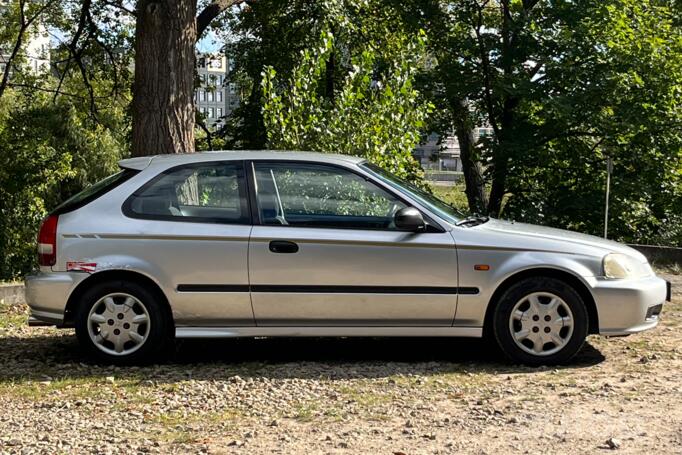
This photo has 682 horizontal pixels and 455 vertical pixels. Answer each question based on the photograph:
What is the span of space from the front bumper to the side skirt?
35.2 inches

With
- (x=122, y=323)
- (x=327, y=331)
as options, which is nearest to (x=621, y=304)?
(x=327, y=331)

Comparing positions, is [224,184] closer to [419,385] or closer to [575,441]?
[419,385]

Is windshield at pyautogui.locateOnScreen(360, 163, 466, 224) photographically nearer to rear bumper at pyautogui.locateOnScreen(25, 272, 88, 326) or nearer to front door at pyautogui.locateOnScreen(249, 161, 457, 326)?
front door at pyautogui.locateOnScreen(249, 161, 457, 326)

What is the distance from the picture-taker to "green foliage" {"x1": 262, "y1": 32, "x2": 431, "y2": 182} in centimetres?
1048

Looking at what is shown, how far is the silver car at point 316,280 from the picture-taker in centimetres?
636

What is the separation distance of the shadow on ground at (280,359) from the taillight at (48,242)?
2.67 feet

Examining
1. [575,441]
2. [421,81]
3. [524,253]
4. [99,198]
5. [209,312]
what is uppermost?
[421,81]

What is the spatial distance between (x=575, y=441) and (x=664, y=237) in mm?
13180

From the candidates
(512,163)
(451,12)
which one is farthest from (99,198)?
(451,12)

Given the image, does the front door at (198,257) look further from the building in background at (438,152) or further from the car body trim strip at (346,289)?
the building in background at (438,152)

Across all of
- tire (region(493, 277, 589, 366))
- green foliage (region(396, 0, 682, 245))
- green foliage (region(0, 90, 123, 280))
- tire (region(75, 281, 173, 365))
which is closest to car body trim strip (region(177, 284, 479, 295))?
tire (region(493, 277, 589, 366))

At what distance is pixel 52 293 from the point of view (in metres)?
Answer: 6.40

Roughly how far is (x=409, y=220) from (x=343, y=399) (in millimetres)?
1454

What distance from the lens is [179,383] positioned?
5.98 meters
